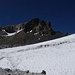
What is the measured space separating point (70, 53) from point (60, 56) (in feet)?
4.16

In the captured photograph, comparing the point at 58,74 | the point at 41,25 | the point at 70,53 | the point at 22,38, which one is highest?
the point at 41,25

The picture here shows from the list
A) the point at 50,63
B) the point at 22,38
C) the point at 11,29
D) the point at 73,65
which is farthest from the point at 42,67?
the point at 11,29

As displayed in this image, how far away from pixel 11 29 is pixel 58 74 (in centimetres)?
13963

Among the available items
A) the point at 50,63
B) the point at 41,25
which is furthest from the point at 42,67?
the point at 41,25

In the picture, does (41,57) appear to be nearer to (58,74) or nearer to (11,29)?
(58,74)

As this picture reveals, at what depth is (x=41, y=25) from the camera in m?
136

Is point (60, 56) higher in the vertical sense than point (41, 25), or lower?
lower

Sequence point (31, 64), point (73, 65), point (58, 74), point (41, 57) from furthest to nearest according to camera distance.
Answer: point (41, 57), point (31, 64), point (73, 65), point (58, 74)

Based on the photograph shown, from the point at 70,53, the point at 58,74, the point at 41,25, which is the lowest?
the point at 58,74

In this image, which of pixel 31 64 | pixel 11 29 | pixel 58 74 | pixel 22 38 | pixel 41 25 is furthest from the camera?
pixel 11 29

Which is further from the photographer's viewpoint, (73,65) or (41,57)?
(41,57)

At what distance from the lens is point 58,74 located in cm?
1855

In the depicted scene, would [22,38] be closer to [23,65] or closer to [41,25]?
[41,25]

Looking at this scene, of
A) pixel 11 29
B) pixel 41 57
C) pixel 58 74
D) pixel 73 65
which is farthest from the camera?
pixel 11 29
